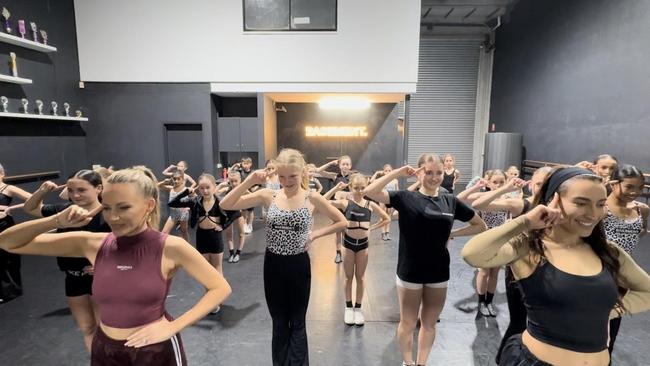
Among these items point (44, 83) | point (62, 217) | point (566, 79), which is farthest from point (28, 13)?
point (566, 79)

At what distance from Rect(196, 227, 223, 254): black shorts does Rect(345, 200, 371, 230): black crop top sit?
5.17 ft

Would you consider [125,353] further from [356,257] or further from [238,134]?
[238,134]

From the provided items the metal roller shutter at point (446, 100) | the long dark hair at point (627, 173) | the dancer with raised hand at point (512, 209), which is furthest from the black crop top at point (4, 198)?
the metal roller shutter at point (446, 100)

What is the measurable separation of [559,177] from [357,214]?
2.51 m

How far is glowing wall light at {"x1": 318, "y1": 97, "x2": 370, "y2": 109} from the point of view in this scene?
381 inches

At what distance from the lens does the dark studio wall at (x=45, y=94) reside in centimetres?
594

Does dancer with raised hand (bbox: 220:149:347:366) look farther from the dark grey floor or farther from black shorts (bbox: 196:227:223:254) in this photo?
black shorts (bbox: 196:227:223:254)

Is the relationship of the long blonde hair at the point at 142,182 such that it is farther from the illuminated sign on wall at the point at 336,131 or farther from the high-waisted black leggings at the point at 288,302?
the illuminated sign on wall at the point at 336,131

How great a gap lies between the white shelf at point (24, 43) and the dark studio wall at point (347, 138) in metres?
5.61

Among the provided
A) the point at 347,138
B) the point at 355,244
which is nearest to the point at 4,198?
the point at 355,244

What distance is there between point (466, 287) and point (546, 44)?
9.15 metres

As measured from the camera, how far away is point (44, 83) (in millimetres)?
6719

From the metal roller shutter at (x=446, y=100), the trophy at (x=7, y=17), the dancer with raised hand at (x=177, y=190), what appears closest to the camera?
the dancer with raised hand at (x=177, y=190)

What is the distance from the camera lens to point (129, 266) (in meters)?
1.51
